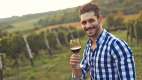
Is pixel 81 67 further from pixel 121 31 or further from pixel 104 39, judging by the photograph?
pixel 121 31

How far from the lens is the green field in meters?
11.5

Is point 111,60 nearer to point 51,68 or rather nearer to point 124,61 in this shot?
point 124,61

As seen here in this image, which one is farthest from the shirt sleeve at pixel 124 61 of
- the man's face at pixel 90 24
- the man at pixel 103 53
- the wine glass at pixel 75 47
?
the wine glass at pixel 75 47

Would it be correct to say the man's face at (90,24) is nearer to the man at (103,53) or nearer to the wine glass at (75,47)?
the man at (103,53)

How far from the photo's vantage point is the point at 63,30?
49.1 feet

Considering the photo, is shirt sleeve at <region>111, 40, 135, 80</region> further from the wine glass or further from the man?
the wine glass

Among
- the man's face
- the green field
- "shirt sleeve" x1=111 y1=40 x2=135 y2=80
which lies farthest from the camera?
the green field

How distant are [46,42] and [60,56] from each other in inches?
66.7

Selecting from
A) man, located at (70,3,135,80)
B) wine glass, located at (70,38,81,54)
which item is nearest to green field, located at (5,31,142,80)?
wine glass, located at (70,38,81,54)

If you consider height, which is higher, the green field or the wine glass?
the wine glass

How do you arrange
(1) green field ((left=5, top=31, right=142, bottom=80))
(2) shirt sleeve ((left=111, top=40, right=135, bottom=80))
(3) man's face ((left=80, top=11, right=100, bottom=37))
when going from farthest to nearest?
(1) green field ((left=5, top=31, right=142, bottom=80)), (3) man's face ((left=80, top=11, right=100, bottom=37)), (2) shirt sleeve ((left=111, top=40, right=135, bottom=80))

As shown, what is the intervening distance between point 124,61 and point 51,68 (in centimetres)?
1047

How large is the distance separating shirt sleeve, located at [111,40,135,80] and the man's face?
0.49 ft

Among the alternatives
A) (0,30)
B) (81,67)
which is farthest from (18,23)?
(81,67)
